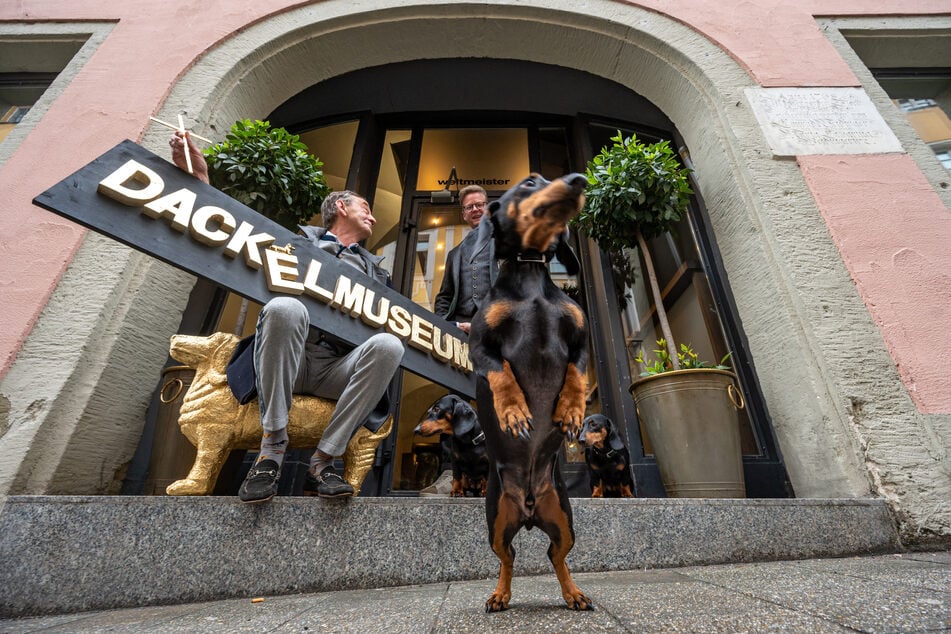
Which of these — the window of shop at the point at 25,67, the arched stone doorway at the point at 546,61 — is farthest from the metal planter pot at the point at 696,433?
the window of shop at the point at 25,67

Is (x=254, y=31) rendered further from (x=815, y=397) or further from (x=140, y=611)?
(x=815, y=397)

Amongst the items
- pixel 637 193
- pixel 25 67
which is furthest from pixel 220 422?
pixel 25 67

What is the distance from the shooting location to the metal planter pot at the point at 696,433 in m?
2.33

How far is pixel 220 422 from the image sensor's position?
1.87 m

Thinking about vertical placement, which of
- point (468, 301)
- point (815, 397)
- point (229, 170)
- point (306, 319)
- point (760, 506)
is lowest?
point (760, 506)

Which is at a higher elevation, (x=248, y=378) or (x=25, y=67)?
(x=25, y=67)

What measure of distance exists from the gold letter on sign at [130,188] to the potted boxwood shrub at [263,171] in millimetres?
911

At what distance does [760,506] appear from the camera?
1934 millimetres

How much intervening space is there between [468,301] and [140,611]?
7.29ft

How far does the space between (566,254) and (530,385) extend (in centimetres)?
45

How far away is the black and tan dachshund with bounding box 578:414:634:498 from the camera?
2.75 meters

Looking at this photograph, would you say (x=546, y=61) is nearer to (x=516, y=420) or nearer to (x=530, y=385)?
(x=530, y=385)

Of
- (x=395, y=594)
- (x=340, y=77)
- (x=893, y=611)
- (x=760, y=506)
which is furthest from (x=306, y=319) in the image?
(x=340, y=77)

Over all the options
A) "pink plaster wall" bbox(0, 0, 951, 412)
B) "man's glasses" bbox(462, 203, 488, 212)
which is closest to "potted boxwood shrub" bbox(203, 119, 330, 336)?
"pink plaster wall" bbox(0, 0, 951, 412)
